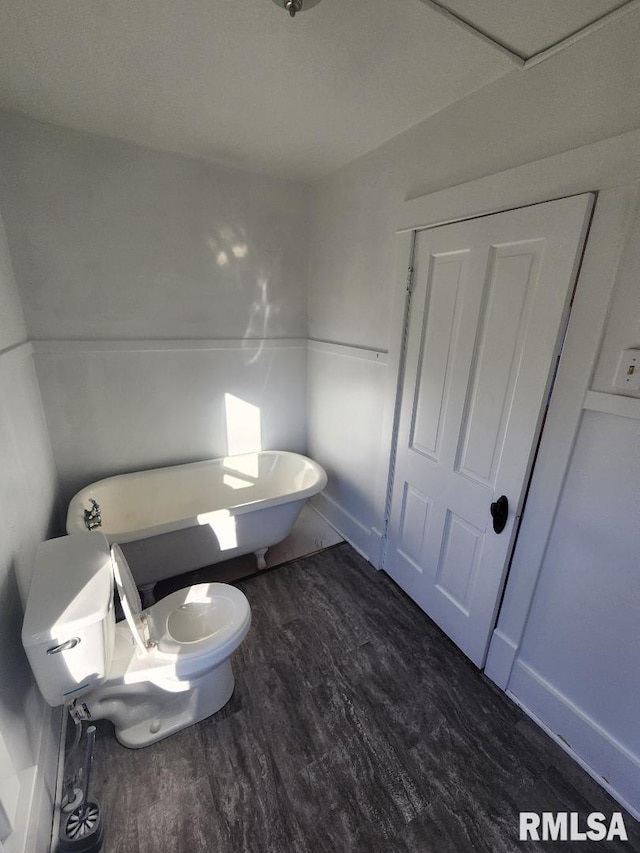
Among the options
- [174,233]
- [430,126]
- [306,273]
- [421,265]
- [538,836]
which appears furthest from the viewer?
[306,273]

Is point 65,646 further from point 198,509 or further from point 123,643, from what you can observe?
point 198,509

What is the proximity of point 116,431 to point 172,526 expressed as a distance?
2.92 ft

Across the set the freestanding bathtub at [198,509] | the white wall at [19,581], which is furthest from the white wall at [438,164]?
the white wall at [19,581]

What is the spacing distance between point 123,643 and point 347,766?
3.07ft

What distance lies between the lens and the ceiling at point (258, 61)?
0.99m

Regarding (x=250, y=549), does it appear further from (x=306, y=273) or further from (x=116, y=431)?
(x=306, y=273)

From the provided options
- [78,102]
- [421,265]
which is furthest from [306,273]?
[78,102]

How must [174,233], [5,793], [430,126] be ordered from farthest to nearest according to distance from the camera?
[174,233], [430,126], [5,793]

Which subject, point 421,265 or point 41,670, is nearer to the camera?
point 41,670

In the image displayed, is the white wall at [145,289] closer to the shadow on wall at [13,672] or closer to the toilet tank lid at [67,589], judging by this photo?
the toilet tank lid at [67,589]

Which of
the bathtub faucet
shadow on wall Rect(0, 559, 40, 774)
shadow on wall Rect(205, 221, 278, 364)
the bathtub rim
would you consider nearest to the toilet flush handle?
shadow on wall Rect(0, 559, 40, 774)

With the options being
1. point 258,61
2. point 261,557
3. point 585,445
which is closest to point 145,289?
point 258,61

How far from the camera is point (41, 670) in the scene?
0.99 meters

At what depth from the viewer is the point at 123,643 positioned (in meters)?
1.34
